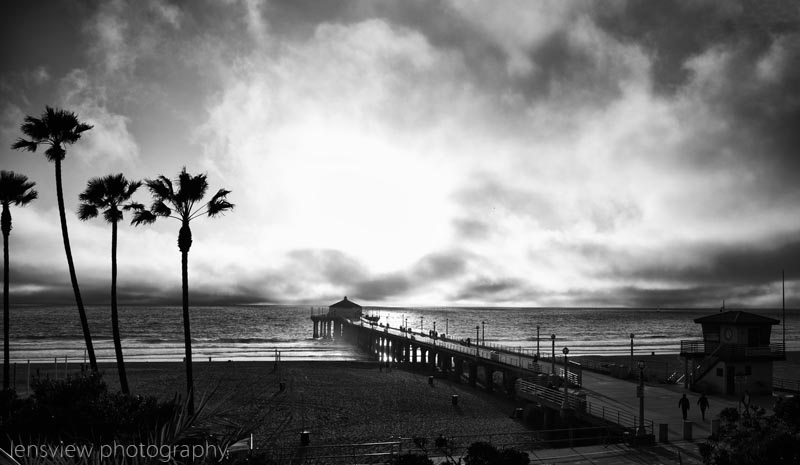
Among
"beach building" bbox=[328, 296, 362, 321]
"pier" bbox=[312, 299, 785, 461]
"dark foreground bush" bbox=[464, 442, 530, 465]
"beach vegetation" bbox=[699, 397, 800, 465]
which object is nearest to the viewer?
"beach vegetation" bbox=[699, 397, 800, 465]

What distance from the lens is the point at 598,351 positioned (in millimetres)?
80625

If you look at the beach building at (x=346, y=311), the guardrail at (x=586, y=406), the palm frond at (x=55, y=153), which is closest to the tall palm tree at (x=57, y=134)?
the palm frond at (x=55, y=153)

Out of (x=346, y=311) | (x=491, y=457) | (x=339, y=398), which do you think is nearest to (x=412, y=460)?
(x=491, y=457)

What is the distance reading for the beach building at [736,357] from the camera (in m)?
29.5

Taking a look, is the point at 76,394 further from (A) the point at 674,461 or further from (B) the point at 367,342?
(B) the point at 367,342

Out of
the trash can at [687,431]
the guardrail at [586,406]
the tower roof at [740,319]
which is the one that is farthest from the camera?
the tower roof at [740,319]

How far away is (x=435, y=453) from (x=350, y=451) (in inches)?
187

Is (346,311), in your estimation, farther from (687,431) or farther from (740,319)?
(687,431)

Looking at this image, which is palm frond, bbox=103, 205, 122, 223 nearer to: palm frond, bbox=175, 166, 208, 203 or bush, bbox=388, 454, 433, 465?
palm frond, bbox=175, 166, 208, 203

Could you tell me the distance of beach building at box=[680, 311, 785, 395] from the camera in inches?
1163

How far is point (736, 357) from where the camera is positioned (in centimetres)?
2948

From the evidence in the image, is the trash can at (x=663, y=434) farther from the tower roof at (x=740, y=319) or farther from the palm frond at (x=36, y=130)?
the palm frond at (x=36, y=130)

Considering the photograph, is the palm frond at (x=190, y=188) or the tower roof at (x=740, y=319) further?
the tower roof at (x=740, y=319)

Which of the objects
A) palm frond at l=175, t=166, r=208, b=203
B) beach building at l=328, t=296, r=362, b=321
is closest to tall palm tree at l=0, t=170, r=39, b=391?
palm frond at l=175, t=166, r=208, b=203
